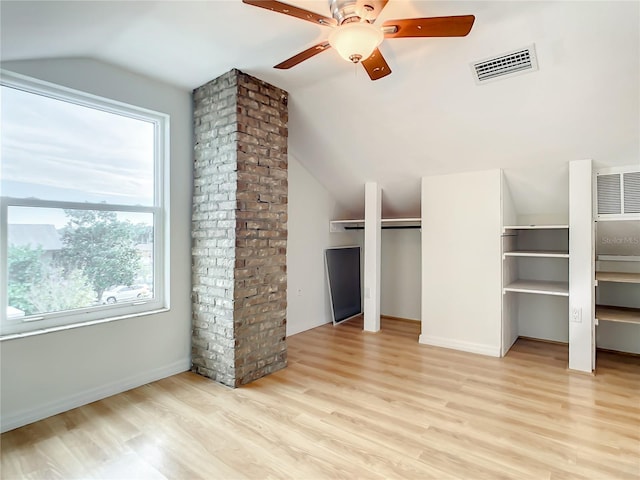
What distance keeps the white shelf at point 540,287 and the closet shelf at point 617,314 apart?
0.35 meters

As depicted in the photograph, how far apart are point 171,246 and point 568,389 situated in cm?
357

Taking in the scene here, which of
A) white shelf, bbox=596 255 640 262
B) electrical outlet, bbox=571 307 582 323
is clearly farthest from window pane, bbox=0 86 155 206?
white shelf, bbox=596 255 640 262

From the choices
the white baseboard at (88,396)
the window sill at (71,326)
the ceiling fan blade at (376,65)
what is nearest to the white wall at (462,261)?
the ceiling fan blade at (376,65)

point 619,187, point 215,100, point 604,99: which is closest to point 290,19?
point 215,100

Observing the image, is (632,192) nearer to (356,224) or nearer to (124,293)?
(356,224)

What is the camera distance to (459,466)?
1.92 meters

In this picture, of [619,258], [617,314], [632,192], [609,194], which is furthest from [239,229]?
[619,258]

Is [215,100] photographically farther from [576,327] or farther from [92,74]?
[576,327]

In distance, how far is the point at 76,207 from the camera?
2672mm

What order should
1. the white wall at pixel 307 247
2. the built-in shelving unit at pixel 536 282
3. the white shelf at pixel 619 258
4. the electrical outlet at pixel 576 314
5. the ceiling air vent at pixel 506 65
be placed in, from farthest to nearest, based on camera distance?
the white wall at pixel 307 247, the built-in shelving unit at pixel 536 282, the white shelf at pixel 619 258, the electrical outlet at pixel 576 314, the ceiling air vent at pixel 506 65

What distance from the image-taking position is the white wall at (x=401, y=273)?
16.6 feet

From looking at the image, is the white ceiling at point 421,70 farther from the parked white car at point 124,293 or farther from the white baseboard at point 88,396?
the white baseboard at point 88,396

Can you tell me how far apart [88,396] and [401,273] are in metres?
3.95

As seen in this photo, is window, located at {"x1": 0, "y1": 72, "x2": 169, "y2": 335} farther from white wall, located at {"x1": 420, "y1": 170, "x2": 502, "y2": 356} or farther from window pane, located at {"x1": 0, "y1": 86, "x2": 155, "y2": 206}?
white wall, located at {"x1": 420, "y1": 170, "x2": 502, "y2": 356}
